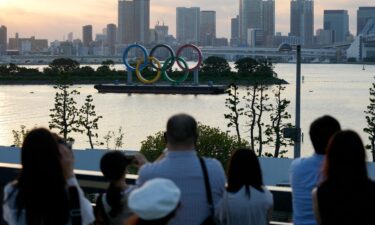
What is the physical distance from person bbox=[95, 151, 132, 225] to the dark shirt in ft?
2.12

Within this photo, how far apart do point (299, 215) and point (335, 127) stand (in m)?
0.30

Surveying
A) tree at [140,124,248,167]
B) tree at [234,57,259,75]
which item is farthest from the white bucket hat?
tree at [234,57,259,75]

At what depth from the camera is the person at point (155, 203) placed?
157 centimetres

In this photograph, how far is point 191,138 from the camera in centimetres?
199

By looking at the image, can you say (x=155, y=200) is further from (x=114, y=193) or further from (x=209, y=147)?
(x=209, y=147)

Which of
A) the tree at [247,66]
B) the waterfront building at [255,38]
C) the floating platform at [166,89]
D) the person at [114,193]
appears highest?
the waterfront building at [255,38]

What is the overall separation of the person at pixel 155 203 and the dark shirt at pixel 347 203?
0.45 m

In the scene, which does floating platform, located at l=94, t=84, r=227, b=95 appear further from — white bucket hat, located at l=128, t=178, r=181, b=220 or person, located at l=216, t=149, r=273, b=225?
white bucket hat, located at l=128, t=178, r=181, b=220

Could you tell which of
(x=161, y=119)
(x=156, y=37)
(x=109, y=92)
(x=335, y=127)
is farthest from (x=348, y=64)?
(x=335, y=127)

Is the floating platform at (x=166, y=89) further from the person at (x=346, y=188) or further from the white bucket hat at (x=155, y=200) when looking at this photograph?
the white bucket hat at (x=155, y=200)

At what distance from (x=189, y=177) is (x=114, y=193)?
30 cm

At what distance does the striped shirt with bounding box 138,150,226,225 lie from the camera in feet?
6.59

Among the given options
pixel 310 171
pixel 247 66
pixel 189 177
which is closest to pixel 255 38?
pixel 247 66

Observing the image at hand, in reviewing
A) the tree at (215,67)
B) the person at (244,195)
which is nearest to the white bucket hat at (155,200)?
the person at (244,195)
